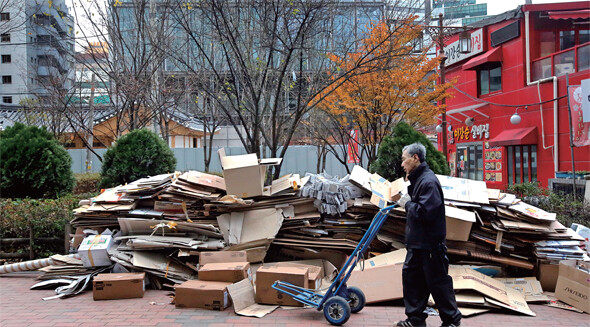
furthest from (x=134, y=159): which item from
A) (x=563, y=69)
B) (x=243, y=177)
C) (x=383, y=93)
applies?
(x=563, y=69)

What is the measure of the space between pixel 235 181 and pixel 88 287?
232cm

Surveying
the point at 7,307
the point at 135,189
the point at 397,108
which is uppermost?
the point at 397,108

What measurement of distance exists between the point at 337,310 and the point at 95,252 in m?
3.34

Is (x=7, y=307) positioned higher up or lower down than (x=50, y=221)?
lower down

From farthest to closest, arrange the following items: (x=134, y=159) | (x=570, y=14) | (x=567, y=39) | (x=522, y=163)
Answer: (x=522, y=163) < (x=567, y=39) < (x=570, y=14) < (x=134, y=159)

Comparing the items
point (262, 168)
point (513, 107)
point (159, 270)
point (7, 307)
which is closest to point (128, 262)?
point (159, 270)

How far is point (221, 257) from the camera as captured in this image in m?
6.43

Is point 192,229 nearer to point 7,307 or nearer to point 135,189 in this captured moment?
point 135,189

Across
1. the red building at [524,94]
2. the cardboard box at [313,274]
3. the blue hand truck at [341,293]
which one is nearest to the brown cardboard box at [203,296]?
the blue hand truck at [341,293]

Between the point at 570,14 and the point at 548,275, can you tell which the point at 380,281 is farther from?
the point at 570,14

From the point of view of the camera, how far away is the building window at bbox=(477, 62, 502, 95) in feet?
81.7

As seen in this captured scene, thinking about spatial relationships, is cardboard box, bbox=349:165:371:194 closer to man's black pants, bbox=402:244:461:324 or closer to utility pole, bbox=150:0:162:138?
man's black pants, bbox=402:244:461:324

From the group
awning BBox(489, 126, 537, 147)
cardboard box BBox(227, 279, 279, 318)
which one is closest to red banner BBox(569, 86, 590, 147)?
awning BBox(489, 126, 537, 147)

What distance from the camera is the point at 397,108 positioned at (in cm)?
1609
